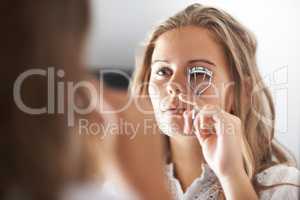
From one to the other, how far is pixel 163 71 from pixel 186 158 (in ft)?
0.73

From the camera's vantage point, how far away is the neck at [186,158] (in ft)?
3.67

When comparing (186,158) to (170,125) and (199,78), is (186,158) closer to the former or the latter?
(170,125)

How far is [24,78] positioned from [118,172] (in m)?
0.31

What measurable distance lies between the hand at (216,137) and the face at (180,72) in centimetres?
2

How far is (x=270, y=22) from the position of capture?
1.15 meters

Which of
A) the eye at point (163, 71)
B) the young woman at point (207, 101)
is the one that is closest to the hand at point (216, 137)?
the young woman at point (207, 101)

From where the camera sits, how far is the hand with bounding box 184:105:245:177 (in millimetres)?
1115

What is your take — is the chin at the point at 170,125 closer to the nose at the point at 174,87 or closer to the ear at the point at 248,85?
the nose at the point at 174,87

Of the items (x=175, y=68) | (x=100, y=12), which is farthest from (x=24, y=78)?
(x=175, y=68)

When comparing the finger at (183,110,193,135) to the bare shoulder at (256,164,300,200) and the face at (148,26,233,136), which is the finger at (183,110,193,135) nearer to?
the face at (148,26,233,136)

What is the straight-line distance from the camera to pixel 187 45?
110 cm

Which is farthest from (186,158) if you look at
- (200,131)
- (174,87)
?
(174,87)

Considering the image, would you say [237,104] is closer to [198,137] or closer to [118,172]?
[198,137]

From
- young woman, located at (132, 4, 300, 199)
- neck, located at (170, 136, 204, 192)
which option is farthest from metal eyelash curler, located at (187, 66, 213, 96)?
neck, located at (170, 136, 204, 192)
